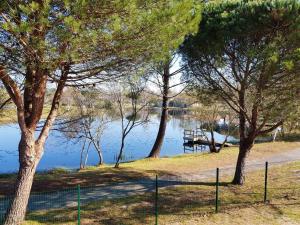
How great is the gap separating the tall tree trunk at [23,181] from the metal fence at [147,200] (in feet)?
1.50

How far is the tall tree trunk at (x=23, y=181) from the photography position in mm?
8359

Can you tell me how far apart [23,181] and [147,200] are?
4.09 meters

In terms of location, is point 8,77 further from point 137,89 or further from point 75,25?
point 137,89

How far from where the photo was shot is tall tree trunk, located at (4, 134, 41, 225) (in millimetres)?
8359

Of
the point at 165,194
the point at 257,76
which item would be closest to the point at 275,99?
the point at 257,76

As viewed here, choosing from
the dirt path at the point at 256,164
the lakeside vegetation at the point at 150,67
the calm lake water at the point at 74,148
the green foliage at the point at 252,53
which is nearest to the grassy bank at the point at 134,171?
the lakeside vegetation at the point at 150,67

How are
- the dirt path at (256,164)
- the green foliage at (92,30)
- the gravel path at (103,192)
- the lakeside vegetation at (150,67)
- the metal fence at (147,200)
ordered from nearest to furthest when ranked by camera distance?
the green foliage at (92,30)
the lakeside vegetation at (150,67)
the metal fence at (147,200)
the gravel path at (103,192)
the dirt path at (256,164)

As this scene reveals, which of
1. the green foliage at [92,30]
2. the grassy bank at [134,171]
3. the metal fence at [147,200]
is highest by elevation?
the green foliage at [92,30]

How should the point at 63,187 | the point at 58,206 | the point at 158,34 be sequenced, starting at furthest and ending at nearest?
the point at 63,187, the point at 58,206, the point at 158,34

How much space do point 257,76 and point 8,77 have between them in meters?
7.52

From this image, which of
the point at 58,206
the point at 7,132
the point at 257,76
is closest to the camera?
the point at 58,206

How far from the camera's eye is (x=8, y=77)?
26.0 feet

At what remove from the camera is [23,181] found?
8422 mm

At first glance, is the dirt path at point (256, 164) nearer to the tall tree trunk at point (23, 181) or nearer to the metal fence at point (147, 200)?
the metal fence at point (147, 200)
